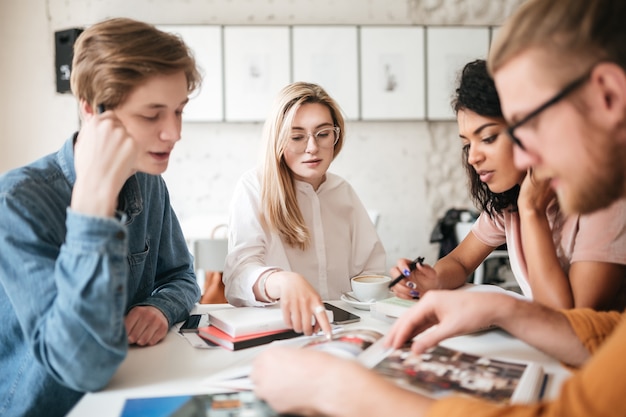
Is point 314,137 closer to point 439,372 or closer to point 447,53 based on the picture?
point 439,372

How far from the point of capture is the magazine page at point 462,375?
0.81m

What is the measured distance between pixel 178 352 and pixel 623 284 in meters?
1.14

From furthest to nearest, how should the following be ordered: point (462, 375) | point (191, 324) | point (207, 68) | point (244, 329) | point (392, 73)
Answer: point (392, 73) < point (207, 68) < point (191, 324) < point (244, 329) < point (462, 375)

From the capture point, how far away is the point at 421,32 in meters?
4.14

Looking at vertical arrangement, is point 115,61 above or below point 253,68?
below

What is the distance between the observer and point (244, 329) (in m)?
1.12

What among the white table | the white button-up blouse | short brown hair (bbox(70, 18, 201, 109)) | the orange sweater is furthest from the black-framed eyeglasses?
the white button-up blouse

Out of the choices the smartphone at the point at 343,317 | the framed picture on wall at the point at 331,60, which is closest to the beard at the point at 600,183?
the smartphone at the point at 343,317

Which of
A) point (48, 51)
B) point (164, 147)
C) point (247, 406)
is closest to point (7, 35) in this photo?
point (48, 51)

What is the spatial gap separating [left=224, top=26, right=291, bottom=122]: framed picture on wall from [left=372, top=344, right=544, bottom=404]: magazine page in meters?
3.36

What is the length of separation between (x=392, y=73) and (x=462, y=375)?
3573 millimetres

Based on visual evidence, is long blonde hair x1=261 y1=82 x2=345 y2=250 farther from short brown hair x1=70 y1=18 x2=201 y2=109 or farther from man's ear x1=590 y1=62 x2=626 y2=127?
man's ear x1=590 y1=62 x2=626 y2=127

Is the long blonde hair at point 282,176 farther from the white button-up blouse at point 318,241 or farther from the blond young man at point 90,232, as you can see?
the blond young man at point 90,232

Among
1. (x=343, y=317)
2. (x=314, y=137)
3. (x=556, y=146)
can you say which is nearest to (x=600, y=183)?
(x=556, y=146)
